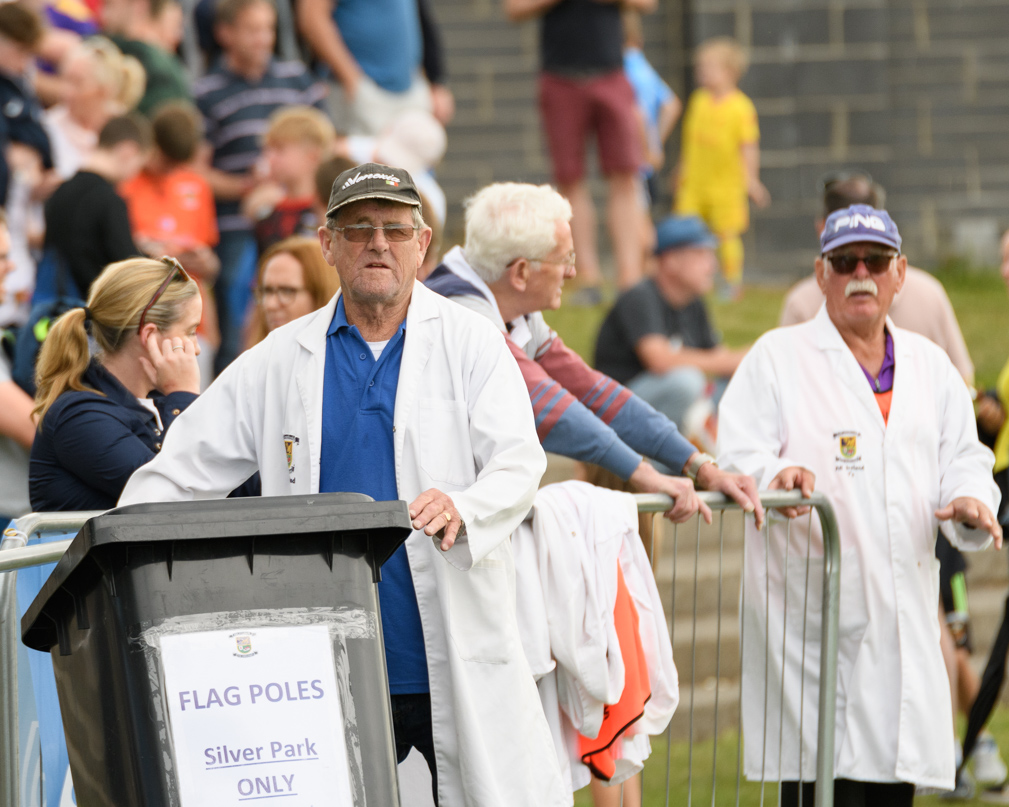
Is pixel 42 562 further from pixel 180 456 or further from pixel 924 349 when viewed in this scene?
pixel 924 349

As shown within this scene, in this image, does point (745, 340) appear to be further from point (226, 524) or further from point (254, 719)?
point (254, 719)

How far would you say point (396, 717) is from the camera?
3.56 m

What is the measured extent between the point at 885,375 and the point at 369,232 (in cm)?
187

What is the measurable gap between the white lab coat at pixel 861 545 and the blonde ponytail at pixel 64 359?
189cm

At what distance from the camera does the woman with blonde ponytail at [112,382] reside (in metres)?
3.97

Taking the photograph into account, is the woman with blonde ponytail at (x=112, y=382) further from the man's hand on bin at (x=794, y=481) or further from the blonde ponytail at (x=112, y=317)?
the man's hand on bin at (x=794, y=481)

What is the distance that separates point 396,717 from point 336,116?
6.03 meters

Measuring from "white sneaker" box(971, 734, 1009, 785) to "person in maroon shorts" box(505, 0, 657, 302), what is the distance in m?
3.89

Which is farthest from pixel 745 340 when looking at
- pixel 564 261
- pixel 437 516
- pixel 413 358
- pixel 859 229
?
pixel 437 516

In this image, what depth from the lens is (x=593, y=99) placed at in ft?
30.5

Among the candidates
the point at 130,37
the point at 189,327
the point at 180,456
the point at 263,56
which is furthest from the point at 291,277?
the point at 130,37

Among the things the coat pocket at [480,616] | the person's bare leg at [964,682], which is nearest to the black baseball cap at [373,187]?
the coat pocket at [480,616]

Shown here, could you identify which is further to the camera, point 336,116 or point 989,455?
point 336,116

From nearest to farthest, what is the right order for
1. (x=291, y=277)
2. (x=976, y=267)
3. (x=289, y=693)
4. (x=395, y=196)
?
(x=289, y=693)
(x=395, y=196)
(x=291, y=277)
(x=976, y=267)
